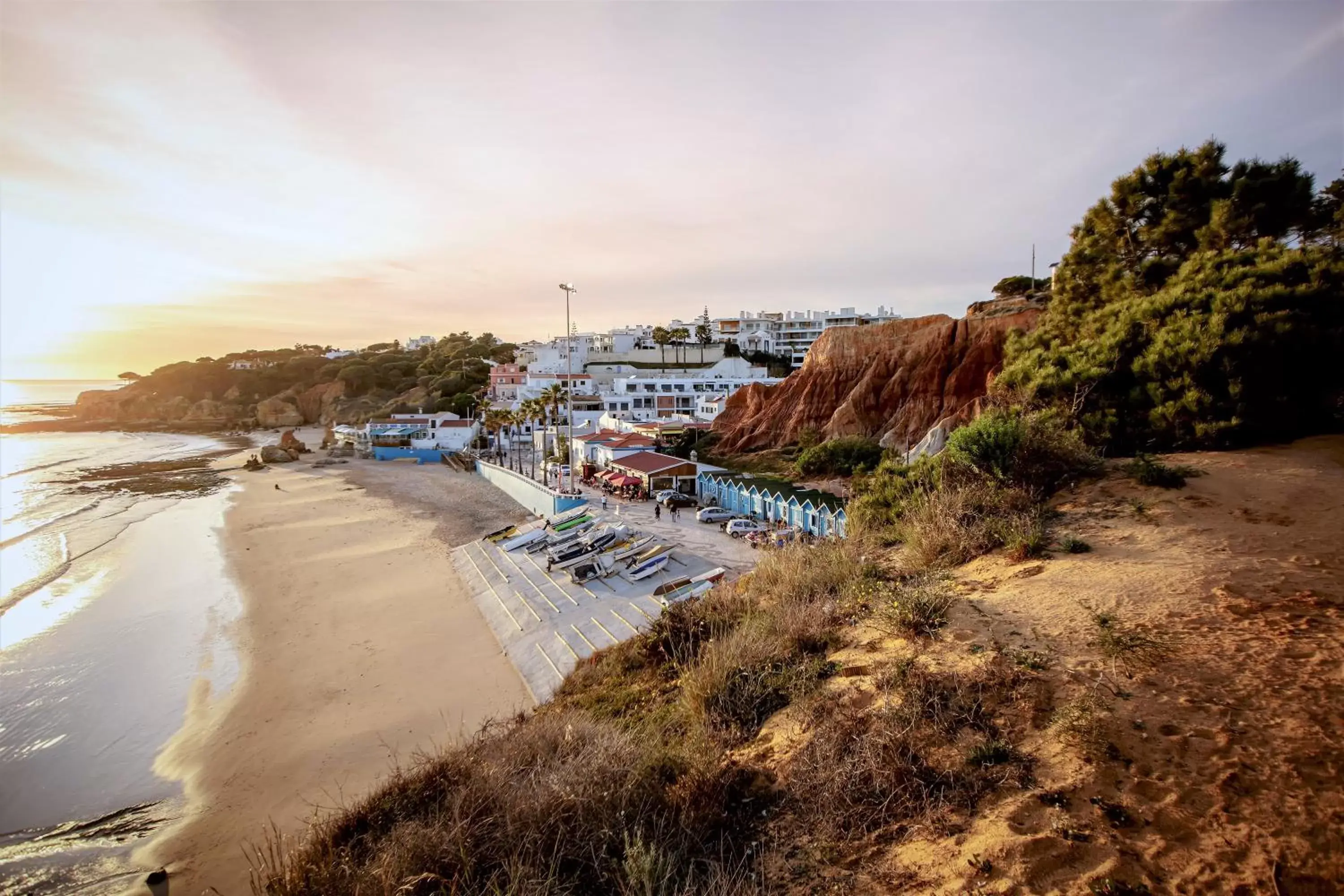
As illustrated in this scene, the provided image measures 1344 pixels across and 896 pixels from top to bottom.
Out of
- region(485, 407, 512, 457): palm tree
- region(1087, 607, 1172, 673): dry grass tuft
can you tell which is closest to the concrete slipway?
region(1087, 607, 1172, 673): dry grass tuft

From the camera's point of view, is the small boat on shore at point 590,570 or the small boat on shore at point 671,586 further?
the small boat on shore at point 590,570

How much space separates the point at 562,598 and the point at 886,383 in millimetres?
31321

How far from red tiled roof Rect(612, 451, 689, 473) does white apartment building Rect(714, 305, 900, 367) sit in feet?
171

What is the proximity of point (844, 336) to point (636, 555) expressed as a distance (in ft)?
107

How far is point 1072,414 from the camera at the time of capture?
984 cm

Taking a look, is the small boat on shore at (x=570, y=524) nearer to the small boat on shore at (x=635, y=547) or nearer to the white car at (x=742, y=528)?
the small boat on shore at (x=635, y=547)

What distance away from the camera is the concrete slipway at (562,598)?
12625 millimetres

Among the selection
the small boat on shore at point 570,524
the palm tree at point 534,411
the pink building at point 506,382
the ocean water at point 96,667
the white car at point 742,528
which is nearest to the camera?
the ocean water at point 96,667

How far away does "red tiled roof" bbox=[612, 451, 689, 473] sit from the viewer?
29281 millimetres

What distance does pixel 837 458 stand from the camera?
110 feet

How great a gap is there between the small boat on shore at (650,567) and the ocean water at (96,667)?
10.0 metres

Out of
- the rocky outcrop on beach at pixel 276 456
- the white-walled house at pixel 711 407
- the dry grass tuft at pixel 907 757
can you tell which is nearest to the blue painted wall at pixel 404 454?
the rocky outcrop on beach at pixel 276 456

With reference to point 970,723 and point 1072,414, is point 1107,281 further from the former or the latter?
point 970,723

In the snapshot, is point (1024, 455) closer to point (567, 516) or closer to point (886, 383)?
point (567, 516)
